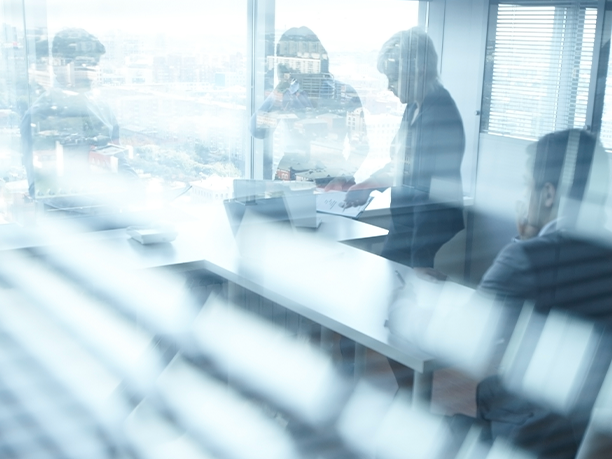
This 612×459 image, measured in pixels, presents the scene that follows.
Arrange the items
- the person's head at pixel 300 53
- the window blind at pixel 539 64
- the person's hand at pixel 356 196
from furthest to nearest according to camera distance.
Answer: the person's head at pixel 300 53 < the person's hand at pixel 356 196 < the window blind at pixel 539 64

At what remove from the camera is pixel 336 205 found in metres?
1.05

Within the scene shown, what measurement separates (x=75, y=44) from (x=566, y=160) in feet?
2.01

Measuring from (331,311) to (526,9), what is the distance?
418 mm

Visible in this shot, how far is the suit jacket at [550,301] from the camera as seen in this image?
69 cm

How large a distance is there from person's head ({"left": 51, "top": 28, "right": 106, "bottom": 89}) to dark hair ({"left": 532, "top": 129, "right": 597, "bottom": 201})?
1.78 feet

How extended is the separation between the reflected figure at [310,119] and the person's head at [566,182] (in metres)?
0.29

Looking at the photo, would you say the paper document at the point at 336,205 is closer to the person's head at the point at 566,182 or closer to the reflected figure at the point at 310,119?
the reflected figure at the point at 310,119

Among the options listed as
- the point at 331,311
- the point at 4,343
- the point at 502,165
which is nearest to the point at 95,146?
the point at 4,343

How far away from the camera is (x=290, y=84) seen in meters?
1.40

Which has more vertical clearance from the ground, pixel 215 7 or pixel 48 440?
pixel 215 7

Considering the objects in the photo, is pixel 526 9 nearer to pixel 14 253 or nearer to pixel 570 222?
pixel 570 222

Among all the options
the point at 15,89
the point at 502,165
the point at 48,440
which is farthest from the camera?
the point at 502,165

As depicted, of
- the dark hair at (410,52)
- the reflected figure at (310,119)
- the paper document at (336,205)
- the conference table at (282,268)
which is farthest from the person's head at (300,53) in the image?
the conference table at (282,268)

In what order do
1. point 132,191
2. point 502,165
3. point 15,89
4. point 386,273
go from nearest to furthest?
point 15,89 < point 132,191 < point 386,273 < point 502,165
